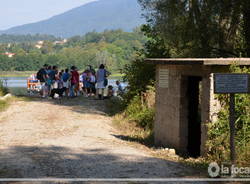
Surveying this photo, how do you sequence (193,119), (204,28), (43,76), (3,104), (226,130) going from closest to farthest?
(226,130), (193,119), (204,28), (3,104), (43,76)

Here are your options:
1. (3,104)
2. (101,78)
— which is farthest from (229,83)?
(101,78)

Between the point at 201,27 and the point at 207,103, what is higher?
the point at 201,27

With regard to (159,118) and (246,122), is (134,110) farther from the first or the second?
(246,122)

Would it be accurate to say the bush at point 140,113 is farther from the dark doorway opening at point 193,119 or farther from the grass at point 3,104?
the grass at point 3,104

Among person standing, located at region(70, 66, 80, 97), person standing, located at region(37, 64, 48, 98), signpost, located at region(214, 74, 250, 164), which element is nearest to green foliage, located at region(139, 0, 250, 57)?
person standing, located at region(70, 66, 80, 97)

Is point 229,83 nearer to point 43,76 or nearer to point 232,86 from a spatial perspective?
point 232,86

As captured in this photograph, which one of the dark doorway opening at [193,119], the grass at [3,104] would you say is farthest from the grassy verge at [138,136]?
the grass at [3,104]

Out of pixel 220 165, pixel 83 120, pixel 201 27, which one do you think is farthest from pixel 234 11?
pixel 220 165

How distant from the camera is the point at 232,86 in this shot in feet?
27.8

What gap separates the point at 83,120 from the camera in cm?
1661

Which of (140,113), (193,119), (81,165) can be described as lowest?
(81,165)

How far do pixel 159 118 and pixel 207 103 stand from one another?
266cm

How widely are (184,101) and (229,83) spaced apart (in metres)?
3.86

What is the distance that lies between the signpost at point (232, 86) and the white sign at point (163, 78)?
14.0 feet
